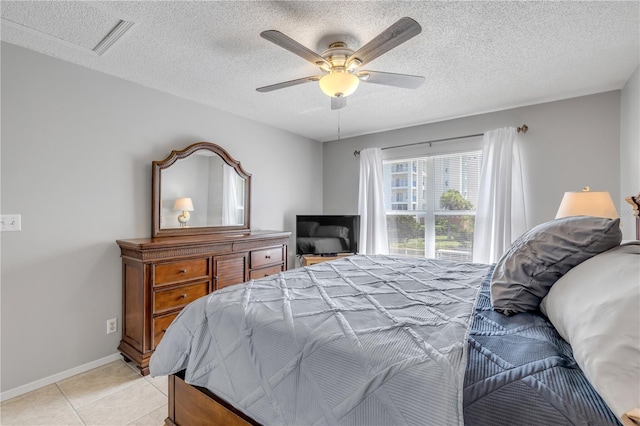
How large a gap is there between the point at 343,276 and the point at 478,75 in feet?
7.04

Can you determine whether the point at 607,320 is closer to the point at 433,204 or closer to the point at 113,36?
the point at 113,36

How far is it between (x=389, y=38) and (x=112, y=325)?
10.1ft

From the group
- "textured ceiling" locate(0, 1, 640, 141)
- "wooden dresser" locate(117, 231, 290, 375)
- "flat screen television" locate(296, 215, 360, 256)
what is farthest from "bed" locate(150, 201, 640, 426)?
"flat screen television" locate(296, 215, 360, 256)

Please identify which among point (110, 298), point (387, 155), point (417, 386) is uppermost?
point (387, 155)

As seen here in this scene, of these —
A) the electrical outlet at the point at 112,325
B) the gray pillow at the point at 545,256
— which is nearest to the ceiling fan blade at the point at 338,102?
the gray pillow at the point at 545,256

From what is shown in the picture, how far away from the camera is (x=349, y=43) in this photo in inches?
81.1

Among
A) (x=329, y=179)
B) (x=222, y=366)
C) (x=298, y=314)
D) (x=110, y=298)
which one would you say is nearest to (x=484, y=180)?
(x=329, y=179)

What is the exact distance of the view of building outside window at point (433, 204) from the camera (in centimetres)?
372

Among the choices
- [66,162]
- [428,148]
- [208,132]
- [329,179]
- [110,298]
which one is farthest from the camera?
[329,179]

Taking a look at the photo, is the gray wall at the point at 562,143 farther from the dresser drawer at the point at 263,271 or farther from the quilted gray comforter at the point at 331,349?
the dresser drawer at the point at 263,271

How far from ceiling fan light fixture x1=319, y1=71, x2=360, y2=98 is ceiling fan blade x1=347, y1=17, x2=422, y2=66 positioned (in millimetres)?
100

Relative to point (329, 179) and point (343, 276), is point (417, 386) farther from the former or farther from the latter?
point (329, 179)

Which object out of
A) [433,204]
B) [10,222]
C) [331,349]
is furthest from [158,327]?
[433,204]

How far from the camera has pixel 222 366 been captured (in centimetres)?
126
